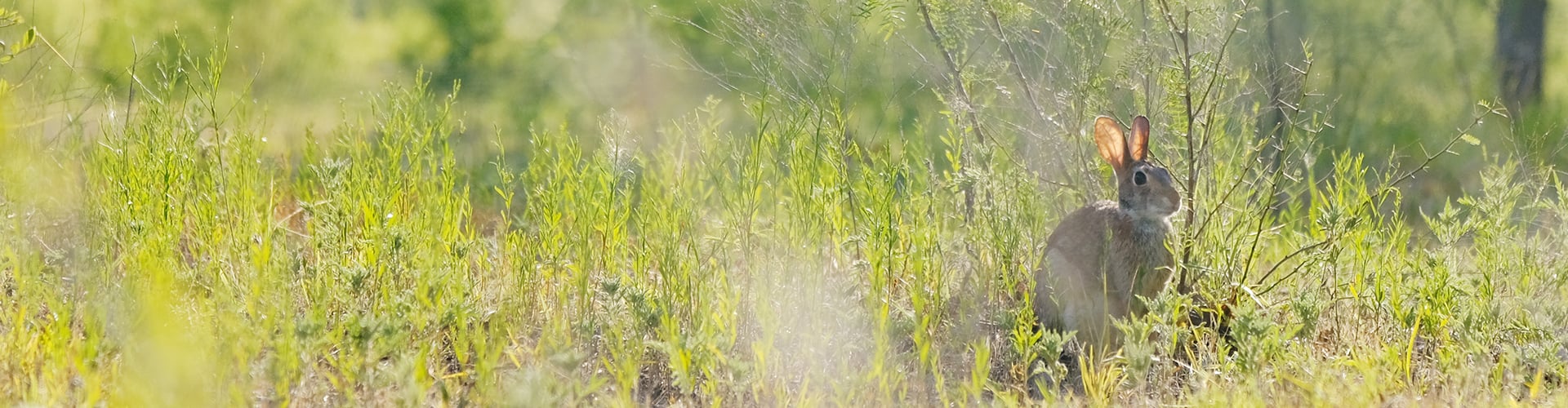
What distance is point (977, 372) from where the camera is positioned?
274 cm

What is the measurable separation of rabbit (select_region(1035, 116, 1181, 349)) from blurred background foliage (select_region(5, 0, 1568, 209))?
15.6 inches

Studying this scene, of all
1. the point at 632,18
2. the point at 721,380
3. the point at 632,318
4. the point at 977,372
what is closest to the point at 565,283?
the point at 632,318

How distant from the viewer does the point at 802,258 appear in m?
3.53

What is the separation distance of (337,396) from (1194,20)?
261 cm

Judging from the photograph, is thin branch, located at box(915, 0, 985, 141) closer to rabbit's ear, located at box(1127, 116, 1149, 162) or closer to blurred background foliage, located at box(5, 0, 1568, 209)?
blurred background foliage, located at box(5, 0, 1568, 209)

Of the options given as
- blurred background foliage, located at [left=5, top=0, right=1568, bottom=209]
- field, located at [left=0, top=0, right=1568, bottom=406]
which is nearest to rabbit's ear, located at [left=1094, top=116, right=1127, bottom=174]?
field, located at [left=0, top=0, right=1568, bottom=406]

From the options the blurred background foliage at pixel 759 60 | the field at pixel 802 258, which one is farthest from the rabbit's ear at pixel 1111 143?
the blurred background foliage at pixel 759 60

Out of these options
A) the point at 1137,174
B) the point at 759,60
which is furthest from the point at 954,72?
the point at 1137,174

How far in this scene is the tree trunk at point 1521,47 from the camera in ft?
25.6

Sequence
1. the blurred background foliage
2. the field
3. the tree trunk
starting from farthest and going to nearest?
the tree trunk → the blurred background foliage → the field

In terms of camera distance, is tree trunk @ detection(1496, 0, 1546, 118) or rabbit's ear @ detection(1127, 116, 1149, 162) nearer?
rabbit's ear @ detection(1127, 116, 1149, 162)

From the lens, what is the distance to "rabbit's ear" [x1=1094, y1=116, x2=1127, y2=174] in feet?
11.2

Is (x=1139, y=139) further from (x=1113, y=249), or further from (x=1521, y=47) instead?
(x=1521, y=47)

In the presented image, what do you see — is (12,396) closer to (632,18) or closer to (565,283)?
(565,283)
